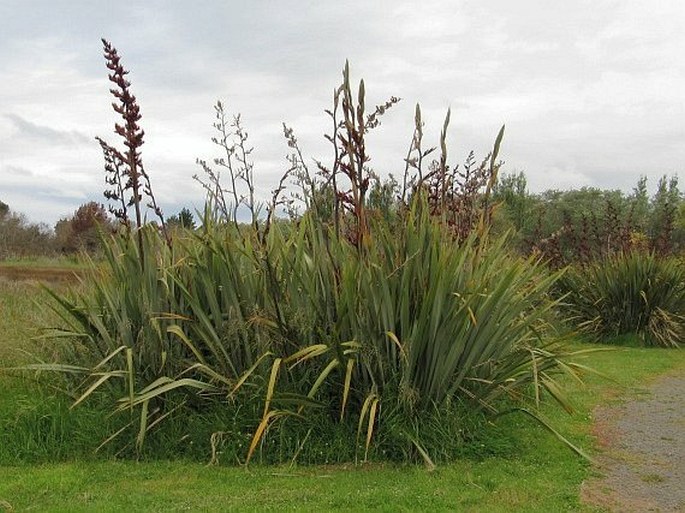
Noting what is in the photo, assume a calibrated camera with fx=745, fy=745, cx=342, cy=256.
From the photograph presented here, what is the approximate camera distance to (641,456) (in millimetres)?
5902

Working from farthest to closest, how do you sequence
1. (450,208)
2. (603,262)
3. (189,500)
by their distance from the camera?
(603,262) → (450,208) → (189,500)

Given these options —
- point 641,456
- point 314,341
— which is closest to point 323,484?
point 314,341

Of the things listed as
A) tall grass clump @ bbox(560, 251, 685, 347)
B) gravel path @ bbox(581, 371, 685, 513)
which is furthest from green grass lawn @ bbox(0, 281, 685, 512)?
tall grass clump @ bbox(560, 251, 685, 347)

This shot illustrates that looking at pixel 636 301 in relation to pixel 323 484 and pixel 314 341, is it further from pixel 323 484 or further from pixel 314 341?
pixel 323 484

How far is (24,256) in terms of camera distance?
3794 cm

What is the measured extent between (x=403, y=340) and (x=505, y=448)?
1.16 meters

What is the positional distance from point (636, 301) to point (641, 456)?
8.84 metres

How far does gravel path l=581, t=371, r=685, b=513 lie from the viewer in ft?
15.9

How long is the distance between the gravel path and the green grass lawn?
19 centimetres

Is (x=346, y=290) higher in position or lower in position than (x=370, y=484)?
higher

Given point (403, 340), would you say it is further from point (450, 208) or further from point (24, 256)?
point (24, 256)

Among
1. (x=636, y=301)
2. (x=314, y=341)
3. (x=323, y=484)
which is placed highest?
(x=314, y=341)

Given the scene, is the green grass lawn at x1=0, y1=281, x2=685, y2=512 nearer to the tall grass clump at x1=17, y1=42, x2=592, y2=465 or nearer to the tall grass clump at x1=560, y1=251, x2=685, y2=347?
the tall grass clump at x1=17, y1=42, x2=592, y2=465

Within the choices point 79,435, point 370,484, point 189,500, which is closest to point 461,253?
→ point 370,484
